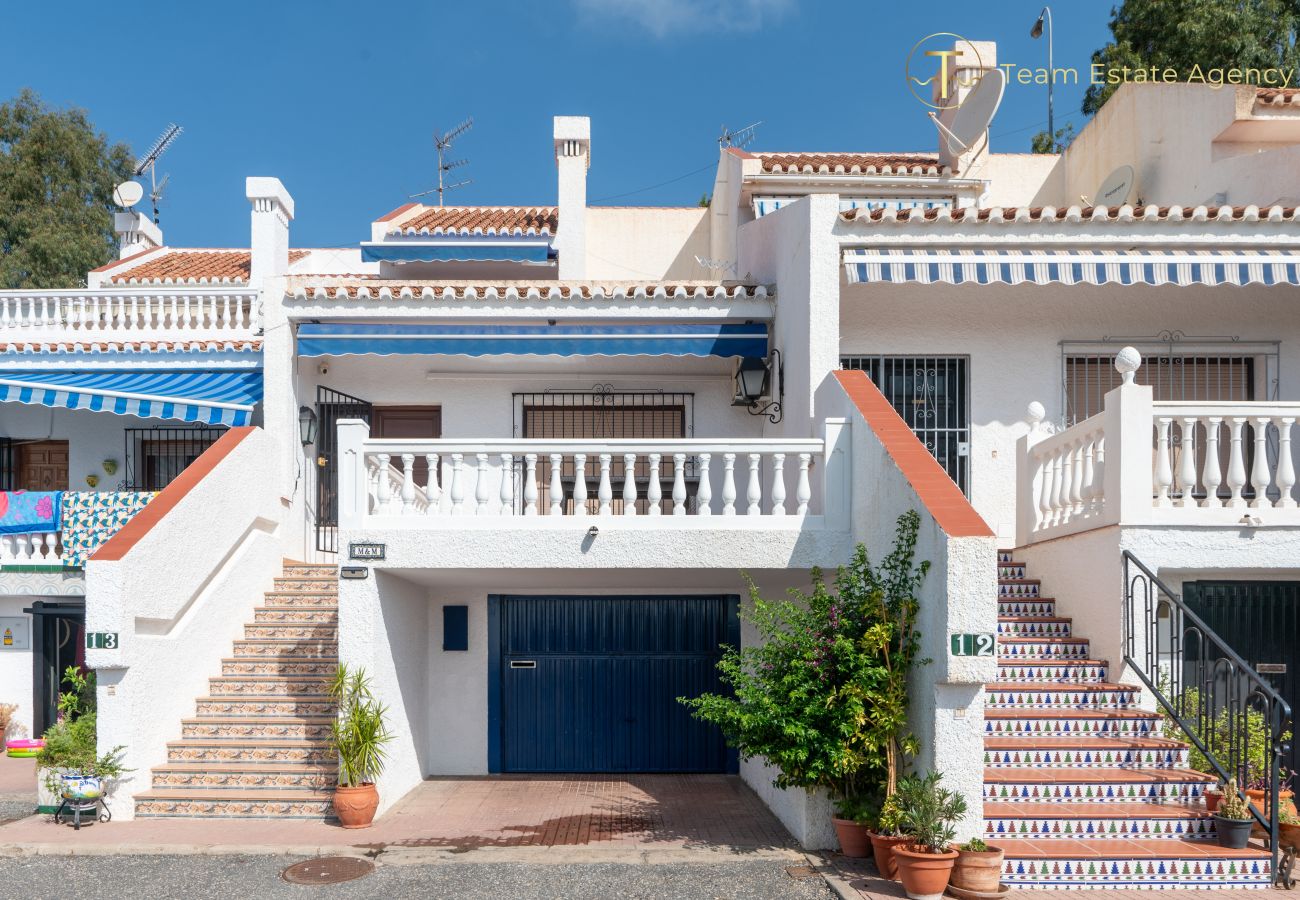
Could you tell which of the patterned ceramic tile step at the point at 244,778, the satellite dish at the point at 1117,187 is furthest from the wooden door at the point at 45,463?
the satellite dish at the point at 1117,187

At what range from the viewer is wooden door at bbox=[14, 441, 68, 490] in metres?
15.6

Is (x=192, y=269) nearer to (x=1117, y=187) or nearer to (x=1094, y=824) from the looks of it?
(x=1117, y=187)

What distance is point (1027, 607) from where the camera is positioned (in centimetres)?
1041

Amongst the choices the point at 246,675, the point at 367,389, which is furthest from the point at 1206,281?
the point at 246,675

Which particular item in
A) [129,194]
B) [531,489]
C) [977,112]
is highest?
[129,194]

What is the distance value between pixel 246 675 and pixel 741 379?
684 centimetres

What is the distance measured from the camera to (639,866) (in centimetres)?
841

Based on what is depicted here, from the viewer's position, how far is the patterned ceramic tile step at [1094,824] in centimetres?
786

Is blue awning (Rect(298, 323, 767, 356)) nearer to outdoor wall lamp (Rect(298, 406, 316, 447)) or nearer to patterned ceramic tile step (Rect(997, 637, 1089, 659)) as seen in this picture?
outdoor wall lamp (Rect(298, 406, 316, 447))

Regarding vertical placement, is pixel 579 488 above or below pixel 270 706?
above

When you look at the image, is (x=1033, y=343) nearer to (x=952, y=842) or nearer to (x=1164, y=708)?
(x=1164, y=708)

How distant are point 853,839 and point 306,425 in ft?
28.7

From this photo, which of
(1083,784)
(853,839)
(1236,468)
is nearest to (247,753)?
(853,839)

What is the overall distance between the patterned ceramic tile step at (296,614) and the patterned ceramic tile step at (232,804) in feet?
8.41
